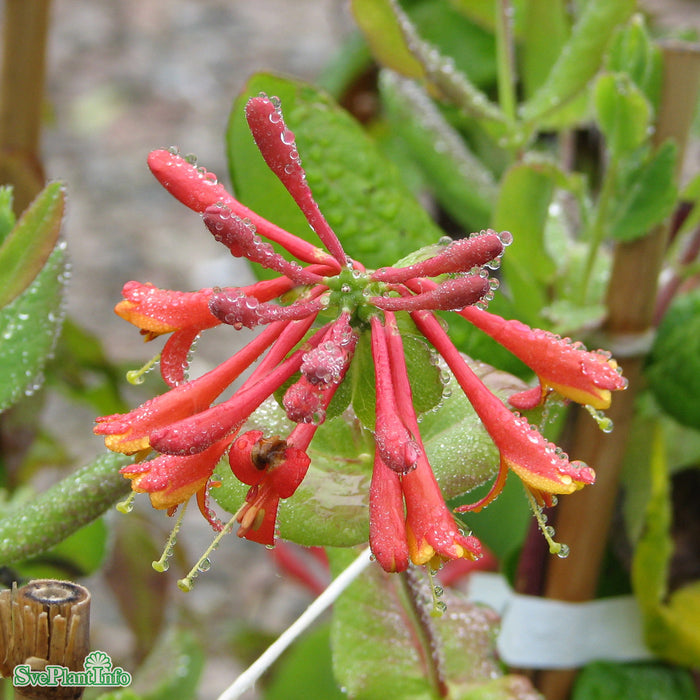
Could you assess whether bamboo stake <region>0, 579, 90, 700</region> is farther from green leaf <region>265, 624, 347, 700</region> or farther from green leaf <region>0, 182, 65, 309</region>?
green leaf <region>265, 624, 347, 700</region>

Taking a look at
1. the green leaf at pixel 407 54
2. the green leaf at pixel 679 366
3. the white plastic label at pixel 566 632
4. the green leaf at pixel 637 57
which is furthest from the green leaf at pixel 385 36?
the white plastic label at pixel 566 632

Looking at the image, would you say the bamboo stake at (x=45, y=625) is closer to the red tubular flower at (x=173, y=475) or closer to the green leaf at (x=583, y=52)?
the red tubular flower at (x=173, y=475)

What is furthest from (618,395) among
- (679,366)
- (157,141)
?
(157,141)

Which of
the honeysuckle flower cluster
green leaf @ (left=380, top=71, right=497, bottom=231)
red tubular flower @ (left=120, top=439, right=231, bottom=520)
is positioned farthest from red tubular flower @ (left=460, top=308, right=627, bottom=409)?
green leaf @ (left=380, top=71, right=497, bottom=231)

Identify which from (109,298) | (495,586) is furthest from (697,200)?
(109,298)

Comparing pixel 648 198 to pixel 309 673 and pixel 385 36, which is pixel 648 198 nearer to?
pixel 385 36

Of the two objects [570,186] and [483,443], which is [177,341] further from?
[570,186]
